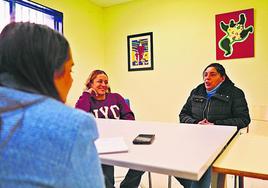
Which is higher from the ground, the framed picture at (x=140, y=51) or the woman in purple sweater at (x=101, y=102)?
the framed picture at (x=140, y=51)

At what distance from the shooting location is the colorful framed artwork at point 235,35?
290 cm

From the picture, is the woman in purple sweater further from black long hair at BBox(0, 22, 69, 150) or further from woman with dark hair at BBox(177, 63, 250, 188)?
black long hair at BBox(0, 22, 69, 150)

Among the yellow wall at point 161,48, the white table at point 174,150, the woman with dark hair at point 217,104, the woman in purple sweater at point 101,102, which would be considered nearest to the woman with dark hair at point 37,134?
the white table at point 174,150

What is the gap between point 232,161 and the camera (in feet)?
3.31

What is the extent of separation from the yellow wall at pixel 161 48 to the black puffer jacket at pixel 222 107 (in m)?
0.95

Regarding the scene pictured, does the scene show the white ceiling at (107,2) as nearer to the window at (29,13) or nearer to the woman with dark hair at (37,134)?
the window at (29,13)

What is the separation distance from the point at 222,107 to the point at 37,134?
1945 mm

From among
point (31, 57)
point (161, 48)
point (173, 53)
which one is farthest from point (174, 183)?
point (31, 57)

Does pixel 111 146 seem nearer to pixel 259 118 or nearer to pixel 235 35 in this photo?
pixel 259 118

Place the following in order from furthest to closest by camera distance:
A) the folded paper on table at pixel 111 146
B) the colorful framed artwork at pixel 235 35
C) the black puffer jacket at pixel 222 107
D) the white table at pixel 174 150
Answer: the colorful framed artwork at pixel 235 35 < the black puffer jacket at pixel 222 107 < the folded paper on table at pixel 111 146 < the white table at pixel 174 150

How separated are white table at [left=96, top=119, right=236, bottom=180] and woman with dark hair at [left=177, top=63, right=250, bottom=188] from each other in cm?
71

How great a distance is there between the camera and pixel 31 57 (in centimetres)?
53

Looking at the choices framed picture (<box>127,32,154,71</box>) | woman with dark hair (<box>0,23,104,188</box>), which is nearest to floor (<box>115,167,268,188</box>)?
framed picture (<box>127,32,154,71</box>)

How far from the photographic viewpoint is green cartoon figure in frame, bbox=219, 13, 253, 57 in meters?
2.92
